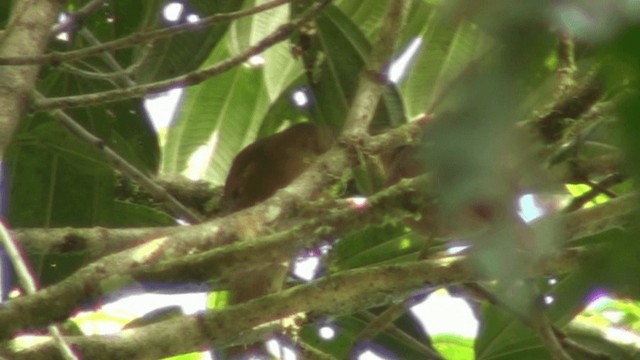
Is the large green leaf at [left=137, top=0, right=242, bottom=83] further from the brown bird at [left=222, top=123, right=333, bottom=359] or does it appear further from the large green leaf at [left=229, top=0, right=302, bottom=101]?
the brown bird at [left=222, top=123, right=333, bottom=359]

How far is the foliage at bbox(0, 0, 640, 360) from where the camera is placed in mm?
231

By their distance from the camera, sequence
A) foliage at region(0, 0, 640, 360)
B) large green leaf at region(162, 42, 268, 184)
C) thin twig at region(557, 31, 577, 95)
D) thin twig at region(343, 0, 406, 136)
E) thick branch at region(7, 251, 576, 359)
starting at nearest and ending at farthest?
1. foliage at region(0, 0, 640, 360)
2. thin twig at region(557, 31, 577, 95)
3. thick branch at region(7, 251, 576, 359)
4. thin twig at region(343, 0, 406, 136)
5. large green leaf at region(162, 42, 268, 184)

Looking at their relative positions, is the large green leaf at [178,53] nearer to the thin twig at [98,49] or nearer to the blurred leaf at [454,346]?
the thin twig at [98,49]

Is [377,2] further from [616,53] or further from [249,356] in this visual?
[616,53]

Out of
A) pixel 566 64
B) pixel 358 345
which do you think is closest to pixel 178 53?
pixel 358 345

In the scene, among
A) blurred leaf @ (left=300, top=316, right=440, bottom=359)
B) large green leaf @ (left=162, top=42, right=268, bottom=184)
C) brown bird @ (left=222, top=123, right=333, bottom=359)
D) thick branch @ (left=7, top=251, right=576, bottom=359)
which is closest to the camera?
thick branch @ (left=7, top=251, right=576, bottom=359)

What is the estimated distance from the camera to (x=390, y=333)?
1.37 metres

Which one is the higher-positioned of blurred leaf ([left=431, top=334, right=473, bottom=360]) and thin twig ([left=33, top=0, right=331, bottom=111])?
thin twig ([left=33, top=0, right=331, bottom=111])

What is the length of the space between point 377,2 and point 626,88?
1366 millimetres

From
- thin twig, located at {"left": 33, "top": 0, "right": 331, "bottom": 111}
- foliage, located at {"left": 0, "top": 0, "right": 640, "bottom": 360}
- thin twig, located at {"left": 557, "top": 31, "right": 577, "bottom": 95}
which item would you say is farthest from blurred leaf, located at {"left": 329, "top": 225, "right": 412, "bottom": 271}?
thin twig, located at {"left": 557, "top": 31, "right": 577, "bottom": 95}

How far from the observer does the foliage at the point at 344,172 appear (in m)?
0.23

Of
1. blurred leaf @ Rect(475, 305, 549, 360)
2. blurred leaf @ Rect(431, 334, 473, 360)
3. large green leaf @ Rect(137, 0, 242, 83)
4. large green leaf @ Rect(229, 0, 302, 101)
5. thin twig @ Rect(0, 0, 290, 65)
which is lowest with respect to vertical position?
blurred leaf @ Rect(475, 305, 549, 360)

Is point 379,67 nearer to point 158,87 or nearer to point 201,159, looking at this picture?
point 158,87

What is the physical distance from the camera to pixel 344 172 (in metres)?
1.06
